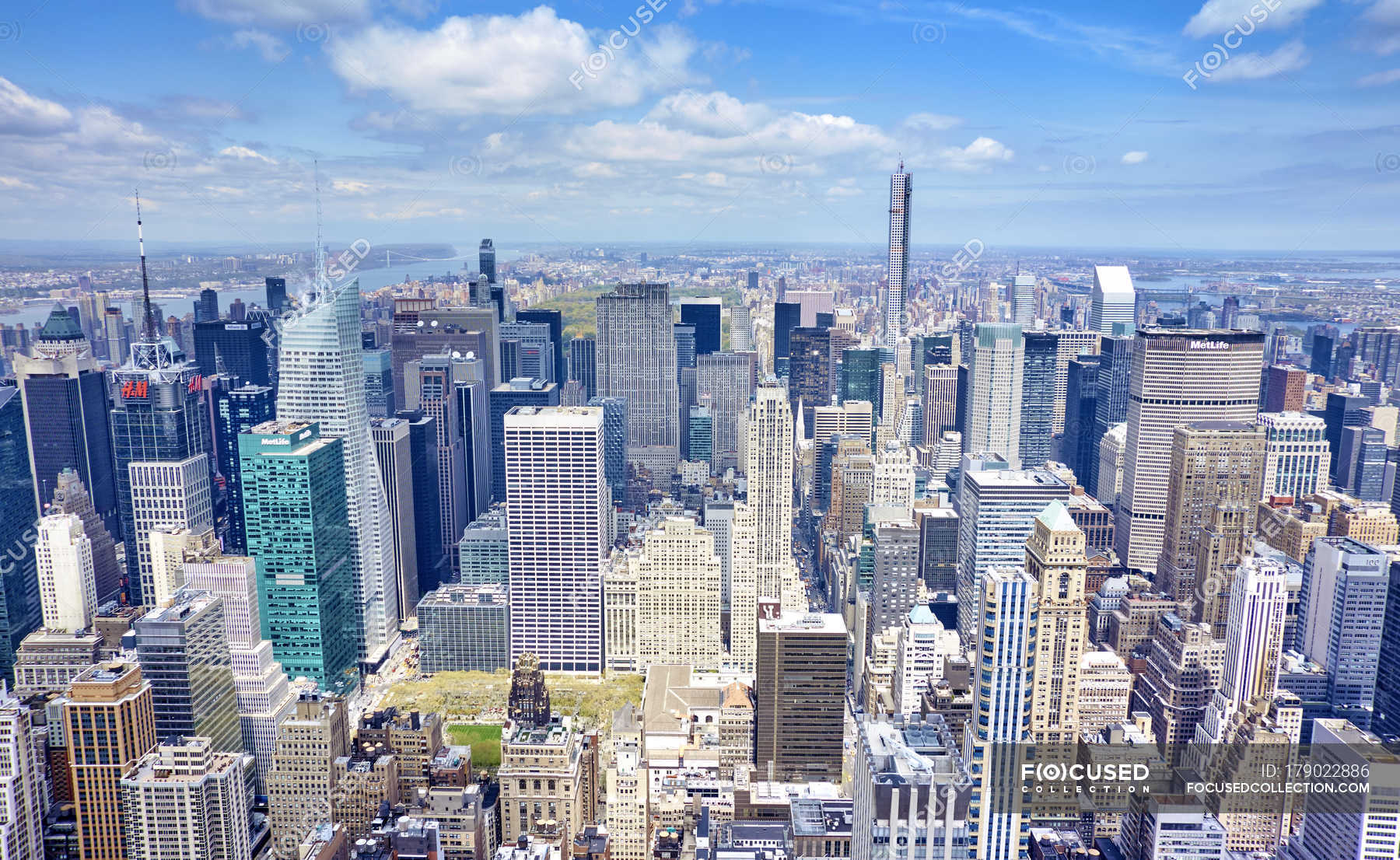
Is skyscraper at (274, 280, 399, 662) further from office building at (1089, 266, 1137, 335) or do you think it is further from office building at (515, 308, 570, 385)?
office building at (1089, 266, 1137, 335)

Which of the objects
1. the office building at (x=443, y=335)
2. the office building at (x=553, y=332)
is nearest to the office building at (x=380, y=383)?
the office building at (x=443, y=335)

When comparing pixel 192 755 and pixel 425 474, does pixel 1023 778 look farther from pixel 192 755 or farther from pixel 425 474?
pixel 425 474

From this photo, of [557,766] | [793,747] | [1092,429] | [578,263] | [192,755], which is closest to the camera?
[192,755]

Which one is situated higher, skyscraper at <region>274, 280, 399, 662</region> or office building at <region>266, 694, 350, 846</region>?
Answer: skyscraper at <region>274, 280, 399, 662</region>

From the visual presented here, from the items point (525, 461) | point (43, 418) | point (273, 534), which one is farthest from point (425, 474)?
point (43, 418)

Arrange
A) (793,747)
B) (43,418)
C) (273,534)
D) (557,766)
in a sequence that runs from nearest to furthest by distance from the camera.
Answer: (557,766) → (793,747) → (273,534) → (43,418)

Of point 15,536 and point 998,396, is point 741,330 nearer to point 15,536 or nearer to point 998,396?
point 998,396

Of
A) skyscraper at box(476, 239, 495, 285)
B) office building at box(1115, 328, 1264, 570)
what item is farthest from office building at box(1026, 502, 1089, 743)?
skyscraper at box(476, 239, 495, 285)
